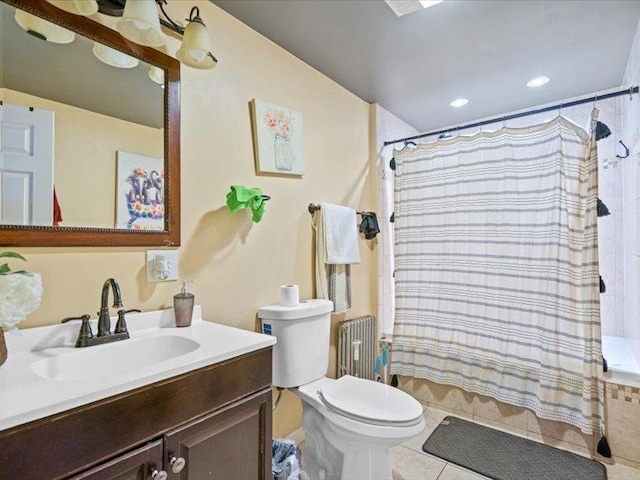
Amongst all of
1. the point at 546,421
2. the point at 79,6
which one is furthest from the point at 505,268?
the point at 79,6

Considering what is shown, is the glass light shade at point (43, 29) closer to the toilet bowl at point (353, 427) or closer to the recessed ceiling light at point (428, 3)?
the recessed ceiling light at point (428, 3)

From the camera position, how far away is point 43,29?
1.10 meters

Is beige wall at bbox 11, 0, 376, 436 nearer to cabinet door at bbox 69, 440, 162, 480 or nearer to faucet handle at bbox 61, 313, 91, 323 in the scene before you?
faucet handle at bbox 61, 313, 91, 323

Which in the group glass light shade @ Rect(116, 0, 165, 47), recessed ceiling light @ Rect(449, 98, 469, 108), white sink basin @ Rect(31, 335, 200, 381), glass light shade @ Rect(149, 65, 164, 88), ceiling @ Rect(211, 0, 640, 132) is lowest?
white sink basin @ Rect(31, 335, 200, 381)

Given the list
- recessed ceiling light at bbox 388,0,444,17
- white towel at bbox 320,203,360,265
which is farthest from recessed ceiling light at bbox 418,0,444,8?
white towel at bbox 320,203,360,265

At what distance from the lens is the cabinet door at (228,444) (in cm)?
93

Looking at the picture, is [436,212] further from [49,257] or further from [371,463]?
[49,257]

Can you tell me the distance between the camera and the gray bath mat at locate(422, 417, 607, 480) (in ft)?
5.74

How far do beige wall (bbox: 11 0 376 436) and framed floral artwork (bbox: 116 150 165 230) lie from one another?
0.10 meters

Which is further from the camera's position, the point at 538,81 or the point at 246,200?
the point at 538,81

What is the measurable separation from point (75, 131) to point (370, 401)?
5.09 feet

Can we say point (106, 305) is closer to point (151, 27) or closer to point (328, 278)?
point (151, 27)

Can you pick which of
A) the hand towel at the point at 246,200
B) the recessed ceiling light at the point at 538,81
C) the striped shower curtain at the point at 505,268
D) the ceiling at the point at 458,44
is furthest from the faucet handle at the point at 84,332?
the recessed ceiling light at the point at 538,81

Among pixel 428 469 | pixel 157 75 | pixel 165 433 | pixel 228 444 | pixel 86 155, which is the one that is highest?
pixel 157 75
